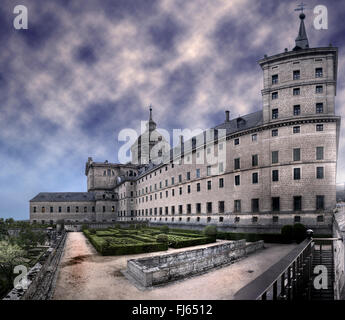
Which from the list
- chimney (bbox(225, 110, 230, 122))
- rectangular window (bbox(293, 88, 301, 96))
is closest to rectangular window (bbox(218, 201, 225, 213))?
chimney (bbox(225, 110, 230, 122))

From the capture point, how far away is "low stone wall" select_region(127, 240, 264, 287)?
37.5ft

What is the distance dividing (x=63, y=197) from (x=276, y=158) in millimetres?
62818

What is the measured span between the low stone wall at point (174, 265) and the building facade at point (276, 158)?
1475 cm

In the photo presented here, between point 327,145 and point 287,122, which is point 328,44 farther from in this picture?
point 327,145

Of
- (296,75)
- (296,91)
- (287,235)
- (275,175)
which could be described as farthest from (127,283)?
(296,75)

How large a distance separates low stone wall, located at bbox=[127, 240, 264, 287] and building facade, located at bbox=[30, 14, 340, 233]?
48.4 ft

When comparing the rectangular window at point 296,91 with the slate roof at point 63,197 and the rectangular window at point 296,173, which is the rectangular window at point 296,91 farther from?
the slate roof at point 63,197

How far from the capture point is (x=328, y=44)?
99.0 feet

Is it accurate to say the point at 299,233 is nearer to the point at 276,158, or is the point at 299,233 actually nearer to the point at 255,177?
the point at 255,177

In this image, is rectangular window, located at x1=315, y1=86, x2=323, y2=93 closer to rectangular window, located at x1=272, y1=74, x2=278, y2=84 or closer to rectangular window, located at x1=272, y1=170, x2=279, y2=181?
rectangular window, located at x1=272, y1=74, x2=278, y2=84

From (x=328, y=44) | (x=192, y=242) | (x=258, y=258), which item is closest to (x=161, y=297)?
(x=258, y=258)

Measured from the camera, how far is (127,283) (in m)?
11.8

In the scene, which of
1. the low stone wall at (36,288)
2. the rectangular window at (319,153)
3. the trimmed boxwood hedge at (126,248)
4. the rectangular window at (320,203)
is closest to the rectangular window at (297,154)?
the rectangular window at (319,153)

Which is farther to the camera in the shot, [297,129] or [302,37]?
[302,37]
